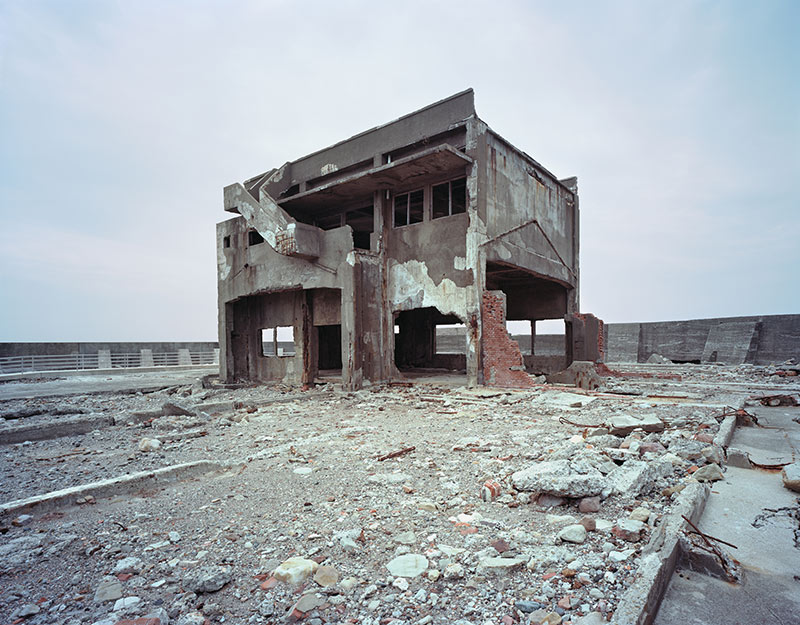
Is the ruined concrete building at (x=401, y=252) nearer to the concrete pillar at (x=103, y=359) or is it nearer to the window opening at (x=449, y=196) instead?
the window opening at (x=449, y=196)

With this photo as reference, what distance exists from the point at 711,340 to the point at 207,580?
66.6 ft

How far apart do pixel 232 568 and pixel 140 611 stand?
1.49 feet

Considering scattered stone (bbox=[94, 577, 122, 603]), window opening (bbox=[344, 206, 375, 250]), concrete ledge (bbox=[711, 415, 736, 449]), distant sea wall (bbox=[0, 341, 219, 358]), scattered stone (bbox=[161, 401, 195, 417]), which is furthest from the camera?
distant sea wall (bbox=[0, 341, 219, 358])

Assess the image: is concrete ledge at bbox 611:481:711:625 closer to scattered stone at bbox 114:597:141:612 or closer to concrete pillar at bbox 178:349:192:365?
scattered stone at bbox 114:597:141:612

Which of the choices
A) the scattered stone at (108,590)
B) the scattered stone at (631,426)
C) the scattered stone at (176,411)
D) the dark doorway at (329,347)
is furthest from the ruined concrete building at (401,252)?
the scattered stone at (108,590)

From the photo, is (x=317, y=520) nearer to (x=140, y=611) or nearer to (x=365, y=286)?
(x=140, y=611)

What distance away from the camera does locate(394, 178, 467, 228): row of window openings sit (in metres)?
11.6

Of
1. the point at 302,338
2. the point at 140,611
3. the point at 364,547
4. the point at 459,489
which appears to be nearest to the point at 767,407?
the point at 459,489

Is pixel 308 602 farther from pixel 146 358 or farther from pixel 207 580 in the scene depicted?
pixel 146 358

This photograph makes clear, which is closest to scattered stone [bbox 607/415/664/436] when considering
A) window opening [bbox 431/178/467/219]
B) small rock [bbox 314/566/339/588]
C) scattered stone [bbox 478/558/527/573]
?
scattered stone [bbox 478/558/527/573]

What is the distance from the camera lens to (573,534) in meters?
2.49

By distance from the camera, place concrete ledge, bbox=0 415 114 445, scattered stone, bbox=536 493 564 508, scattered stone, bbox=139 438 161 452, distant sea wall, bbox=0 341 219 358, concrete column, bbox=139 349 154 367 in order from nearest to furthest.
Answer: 1. scattered stone, bbox=536 493 564 508
2. scattered stone, bbox=139 438 161 452
3. concrete ledge, bbox=0 415 114 445
4. distant sea wall, bbox=0 341 219 358
5. concrete column, bbox=139 349 154 367

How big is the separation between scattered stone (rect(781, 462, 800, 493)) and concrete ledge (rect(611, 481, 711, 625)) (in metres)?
0.76

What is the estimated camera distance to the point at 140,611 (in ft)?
6.74
